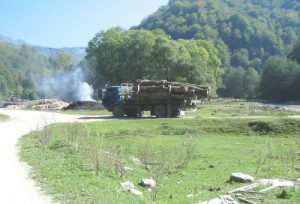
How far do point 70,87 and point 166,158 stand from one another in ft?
333

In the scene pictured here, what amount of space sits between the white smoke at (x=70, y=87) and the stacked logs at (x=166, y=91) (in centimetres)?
4727

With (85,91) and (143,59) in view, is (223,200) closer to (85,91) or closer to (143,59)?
(143,59)

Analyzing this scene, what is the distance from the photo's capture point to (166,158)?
19141 mm

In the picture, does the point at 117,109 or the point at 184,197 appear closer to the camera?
the point at 184,197

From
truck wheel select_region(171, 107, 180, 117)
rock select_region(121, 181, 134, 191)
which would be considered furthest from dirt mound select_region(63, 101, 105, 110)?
rock select_region(121, 181, 134, 191)

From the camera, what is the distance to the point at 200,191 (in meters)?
13.8

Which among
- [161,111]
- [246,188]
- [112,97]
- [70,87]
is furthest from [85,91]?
[246,188]

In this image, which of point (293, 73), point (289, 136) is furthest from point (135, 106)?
A: point (293, 73)

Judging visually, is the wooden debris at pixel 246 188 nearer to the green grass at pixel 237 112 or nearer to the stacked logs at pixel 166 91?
the stacked logs at pixel 166 91

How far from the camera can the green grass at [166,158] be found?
12.9 m

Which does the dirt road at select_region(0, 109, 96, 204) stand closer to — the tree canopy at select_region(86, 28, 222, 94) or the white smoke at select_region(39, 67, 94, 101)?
the tree canopy at select_region(86, 28, 222, 94)

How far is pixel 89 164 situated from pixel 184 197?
12.9 feet

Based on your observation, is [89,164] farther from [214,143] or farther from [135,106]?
[135,106]

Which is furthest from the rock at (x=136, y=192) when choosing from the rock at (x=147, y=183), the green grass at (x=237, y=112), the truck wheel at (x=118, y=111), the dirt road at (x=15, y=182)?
the green grass at (x=237, y=112)
